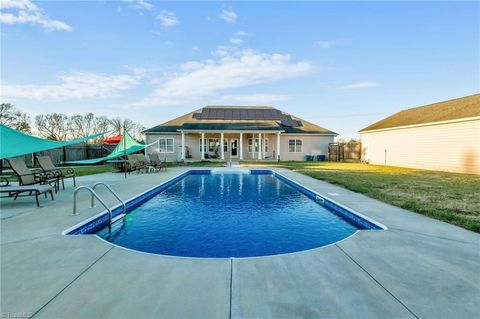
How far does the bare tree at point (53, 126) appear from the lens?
28.3 meters

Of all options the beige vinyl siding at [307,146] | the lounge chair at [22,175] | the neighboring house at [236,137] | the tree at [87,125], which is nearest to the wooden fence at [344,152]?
the neighboring house at [236,137]

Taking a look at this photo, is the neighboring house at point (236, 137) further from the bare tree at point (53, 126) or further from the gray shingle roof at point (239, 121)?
the bare tree at point (53, 126)

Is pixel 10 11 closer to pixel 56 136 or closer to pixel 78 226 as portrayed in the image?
pixel 78 226

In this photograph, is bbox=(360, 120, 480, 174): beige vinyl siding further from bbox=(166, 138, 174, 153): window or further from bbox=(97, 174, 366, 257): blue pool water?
bbox=(166, 138, 174, 153): window

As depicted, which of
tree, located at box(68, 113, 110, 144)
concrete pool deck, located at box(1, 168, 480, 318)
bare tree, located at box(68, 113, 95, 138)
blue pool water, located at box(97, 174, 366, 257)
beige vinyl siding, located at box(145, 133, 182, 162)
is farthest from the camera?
tree, located at box(68, 113, 110, 144)

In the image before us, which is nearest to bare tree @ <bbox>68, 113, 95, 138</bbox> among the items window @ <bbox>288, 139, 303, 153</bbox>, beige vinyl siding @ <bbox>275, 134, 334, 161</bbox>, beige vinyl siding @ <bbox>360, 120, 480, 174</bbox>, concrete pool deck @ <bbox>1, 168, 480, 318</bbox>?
beige vinyl siding @ <bbox>275, 134, 334, 161</bbox>

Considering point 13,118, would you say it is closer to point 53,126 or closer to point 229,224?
point 53,126

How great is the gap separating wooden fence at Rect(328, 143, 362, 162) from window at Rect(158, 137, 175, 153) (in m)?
15.5

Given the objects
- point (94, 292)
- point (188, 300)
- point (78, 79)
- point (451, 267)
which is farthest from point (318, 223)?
point (78, 79)

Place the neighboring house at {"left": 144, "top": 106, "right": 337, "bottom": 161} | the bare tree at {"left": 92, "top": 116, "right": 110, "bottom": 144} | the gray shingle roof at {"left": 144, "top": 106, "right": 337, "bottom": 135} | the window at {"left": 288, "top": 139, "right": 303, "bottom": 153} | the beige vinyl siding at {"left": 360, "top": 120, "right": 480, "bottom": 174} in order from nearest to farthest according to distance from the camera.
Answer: the beige vinyl siding at {"left": 360, "top": 120, "right": 480, "bottom": 174}, the neighboring house at {"left": 144, "top": 106, "right": 337, "bottom": 161}, the gray shingle roof at {"left": 144, "top": 106, "right": 337, "bottom": 135}, the window at {"left": 288, "top": 139, "right": 303, "bottom": 153}, the bare tree at {"left": 92, "top": 116, "right": 110, "bottom": 144}

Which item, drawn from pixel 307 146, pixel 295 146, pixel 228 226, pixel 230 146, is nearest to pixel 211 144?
pixel 230 146

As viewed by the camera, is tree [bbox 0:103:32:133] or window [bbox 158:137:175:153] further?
window [bbox 158:137:175:153]

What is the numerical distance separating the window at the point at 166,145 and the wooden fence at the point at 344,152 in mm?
15457

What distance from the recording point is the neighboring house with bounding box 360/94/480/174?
545 inches
